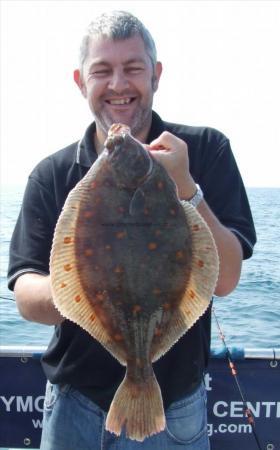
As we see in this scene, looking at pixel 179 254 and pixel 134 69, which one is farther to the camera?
pixel 134 69

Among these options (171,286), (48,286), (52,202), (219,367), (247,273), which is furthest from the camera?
(247,273)

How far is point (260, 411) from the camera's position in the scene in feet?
12.5

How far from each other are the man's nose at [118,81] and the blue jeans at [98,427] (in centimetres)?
145

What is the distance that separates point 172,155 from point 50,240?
884 millimetres

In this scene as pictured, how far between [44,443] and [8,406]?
1.19 metres

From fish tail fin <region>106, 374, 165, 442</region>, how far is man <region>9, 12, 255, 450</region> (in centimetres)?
42

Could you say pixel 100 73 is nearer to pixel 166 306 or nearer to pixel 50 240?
pixel 50 240

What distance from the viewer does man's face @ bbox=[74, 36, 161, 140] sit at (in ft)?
8.43

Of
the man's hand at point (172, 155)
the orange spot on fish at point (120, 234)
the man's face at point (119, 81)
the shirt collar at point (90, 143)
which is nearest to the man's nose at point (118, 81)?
the man's face at point (119, 81)

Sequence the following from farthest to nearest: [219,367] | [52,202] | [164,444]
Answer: [219,367]
[52,202]
[164,444]

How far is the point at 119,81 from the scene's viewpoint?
254 cm

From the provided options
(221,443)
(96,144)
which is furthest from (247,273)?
(96,144)

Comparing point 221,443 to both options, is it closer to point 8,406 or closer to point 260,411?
point 260,411

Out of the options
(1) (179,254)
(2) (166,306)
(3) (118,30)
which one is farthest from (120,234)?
(3) (118,30)
